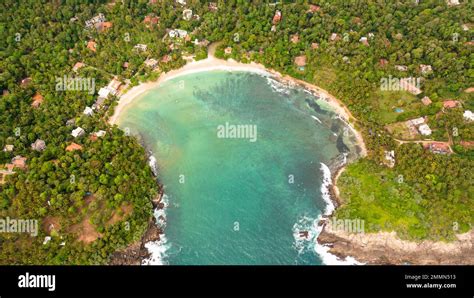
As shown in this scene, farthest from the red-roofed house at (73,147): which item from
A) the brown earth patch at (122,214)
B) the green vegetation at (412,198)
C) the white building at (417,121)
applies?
the white building at (417,121)

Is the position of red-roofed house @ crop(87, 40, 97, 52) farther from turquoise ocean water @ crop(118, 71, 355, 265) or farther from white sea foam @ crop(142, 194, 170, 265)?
white sea foam @ crop(142, 194, 170, 265)

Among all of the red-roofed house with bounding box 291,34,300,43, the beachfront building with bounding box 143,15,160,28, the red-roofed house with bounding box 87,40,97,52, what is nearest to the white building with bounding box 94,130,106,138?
the red-roofed house with bounding box 87,40,97,52

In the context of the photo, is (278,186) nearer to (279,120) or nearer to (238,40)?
(279,120)

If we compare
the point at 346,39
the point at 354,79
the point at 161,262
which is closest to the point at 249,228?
the point at 161,262

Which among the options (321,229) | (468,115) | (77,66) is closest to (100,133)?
(77,66)

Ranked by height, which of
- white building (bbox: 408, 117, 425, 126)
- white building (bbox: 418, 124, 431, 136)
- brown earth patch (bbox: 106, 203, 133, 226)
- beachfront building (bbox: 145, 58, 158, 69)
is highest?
beachfront building (bbox: 145, 58, 158, 69)

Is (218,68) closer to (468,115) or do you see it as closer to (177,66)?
(177,66)
